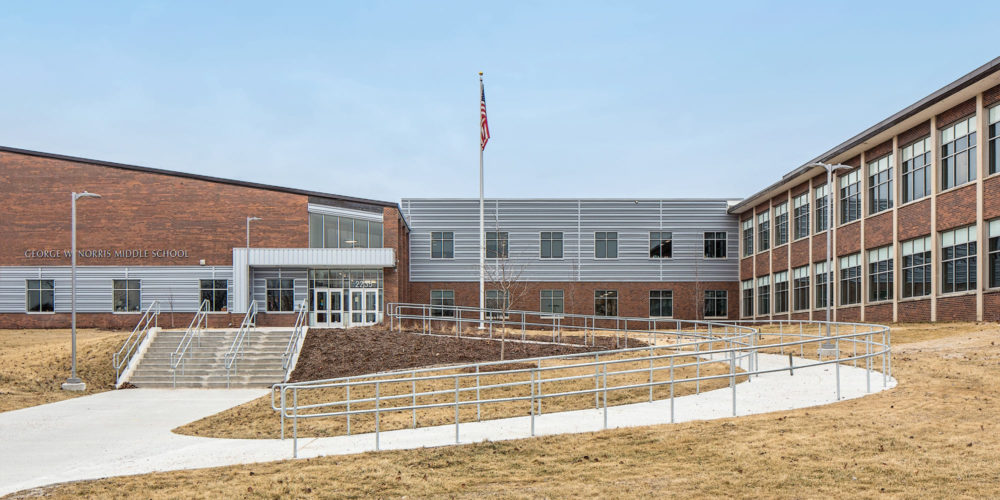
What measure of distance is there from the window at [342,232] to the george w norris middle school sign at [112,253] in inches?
259

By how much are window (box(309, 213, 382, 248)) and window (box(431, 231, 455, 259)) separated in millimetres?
8139

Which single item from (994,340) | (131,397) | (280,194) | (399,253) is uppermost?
(280,194)

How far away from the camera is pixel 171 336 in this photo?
30.5m

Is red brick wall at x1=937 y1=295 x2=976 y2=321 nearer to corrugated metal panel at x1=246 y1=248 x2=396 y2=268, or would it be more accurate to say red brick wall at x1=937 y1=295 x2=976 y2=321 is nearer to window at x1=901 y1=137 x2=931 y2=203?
window at x1=901 y1=137 x2=931 y2=203

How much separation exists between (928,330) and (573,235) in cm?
2759

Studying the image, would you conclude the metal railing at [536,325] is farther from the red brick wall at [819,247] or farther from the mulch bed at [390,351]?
the red brick wall at [819,247]

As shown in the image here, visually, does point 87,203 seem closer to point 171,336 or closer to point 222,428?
point 171,336

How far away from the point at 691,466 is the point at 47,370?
76.5 ft

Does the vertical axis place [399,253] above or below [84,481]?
above

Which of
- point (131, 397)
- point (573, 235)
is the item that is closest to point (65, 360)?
point (131, 397)

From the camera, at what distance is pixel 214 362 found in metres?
27.9

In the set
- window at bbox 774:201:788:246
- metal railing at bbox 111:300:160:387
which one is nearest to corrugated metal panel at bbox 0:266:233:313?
metal railing at bbox 111:300:160:387

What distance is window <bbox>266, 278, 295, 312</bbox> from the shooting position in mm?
43094

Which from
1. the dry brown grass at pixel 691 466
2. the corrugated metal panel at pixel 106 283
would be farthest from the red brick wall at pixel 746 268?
the dry brown grass at pixel 691 466
